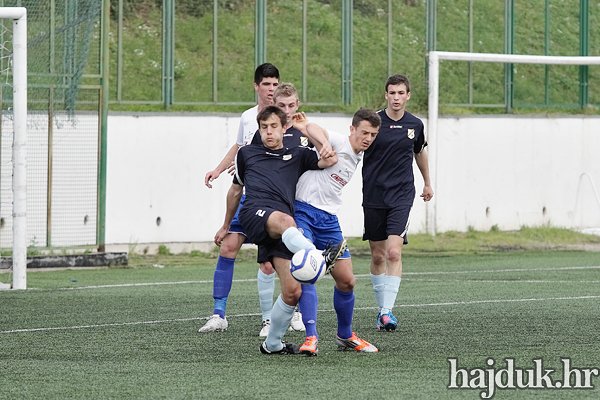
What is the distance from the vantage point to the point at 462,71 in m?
19.5

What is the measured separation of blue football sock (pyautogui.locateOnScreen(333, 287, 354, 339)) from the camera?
664 centimetres

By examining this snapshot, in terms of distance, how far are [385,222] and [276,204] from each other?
2.20 meters

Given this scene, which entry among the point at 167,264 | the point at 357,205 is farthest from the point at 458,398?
the point at 357,205

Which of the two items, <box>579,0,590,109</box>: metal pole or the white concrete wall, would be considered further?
<box>579,0,590,109</box>: metal pole

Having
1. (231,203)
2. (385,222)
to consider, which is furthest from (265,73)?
(385,222)

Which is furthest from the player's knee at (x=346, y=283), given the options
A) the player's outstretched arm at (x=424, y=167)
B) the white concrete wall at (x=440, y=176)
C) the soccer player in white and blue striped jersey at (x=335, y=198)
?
the white concrete wall at (x=440, y=176)

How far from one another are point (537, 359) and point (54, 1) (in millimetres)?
9824

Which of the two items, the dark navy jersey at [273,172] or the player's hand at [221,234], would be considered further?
the player's hand at [221,234]

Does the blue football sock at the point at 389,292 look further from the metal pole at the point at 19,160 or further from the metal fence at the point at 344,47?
the metal fence at the point at 344,47

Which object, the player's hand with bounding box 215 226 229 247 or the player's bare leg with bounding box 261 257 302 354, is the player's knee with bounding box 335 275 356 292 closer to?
the player's bare leg with bounding box 261 257 302 354

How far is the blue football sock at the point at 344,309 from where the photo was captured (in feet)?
21.8

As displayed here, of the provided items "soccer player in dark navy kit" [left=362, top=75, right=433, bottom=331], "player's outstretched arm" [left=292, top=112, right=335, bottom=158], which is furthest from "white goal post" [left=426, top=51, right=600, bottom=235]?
"player's outstretched arm" [left=292, top=112, right=335, bottom=158]

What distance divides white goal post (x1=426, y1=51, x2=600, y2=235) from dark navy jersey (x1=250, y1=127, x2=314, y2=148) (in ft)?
36.8

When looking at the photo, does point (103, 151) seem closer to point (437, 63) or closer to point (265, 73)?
point (265, 73)
